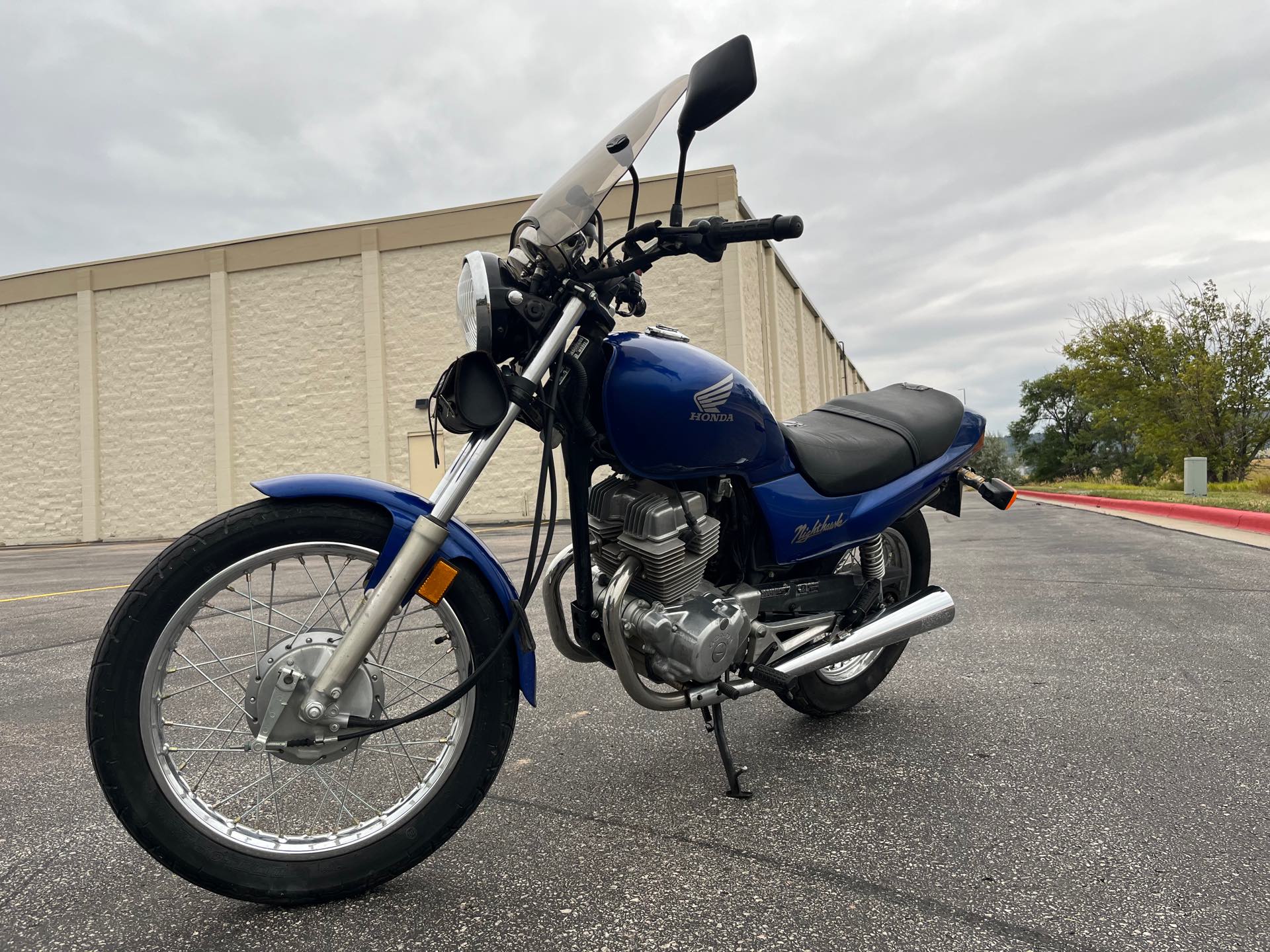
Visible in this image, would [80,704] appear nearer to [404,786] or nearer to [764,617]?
[404,786]

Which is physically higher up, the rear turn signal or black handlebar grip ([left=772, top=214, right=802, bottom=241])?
black handlebar grip ([left=772, top=214, right=802, bottom=241])

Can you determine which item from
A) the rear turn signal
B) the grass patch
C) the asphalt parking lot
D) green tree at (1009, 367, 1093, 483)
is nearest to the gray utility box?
the grass patch

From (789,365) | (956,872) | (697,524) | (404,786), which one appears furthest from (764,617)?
(789,365)

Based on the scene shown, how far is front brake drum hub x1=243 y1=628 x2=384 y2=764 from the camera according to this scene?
1.80 meters

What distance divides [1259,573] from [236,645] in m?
6.88

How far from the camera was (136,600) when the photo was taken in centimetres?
168

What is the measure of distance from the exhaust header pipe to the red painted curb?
28.6 ft

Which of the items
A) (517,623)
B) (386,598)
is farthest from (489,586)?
(386,598)

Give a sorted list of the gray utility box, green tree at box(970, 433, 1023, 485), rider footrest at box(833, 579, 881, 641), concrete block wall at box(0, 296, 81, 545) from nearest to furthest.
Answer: rider footrest at box(833, 579, 881, 641) → the gray utility box → concrete block wall at box(0, 296, 81, 545) → green tree at box(970, 433, 1023, 485)

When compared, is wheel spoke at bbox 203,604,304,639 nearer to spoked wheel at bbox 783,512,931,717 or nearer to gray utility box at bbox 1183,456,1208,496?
spoked wheel at bbox 783,512,931,717

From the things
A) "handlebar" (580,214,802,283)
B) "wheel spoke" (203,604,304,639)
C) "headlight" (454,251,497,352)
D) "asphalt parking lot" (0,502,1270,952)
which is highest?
"handlebar" (580,214,802,283)

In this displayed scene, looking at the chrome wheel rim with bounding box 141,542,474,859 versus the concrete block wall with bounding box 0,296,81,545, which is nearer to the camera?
the chrome wheel rim with bounding box 141,542,474,859

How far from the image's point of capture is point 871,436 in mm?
2744

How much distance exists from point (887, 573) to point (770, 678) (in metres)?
0.91
